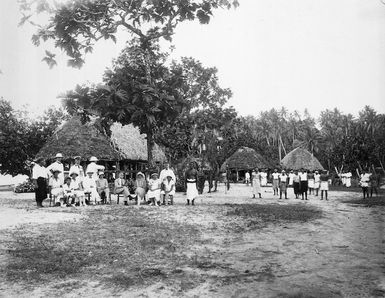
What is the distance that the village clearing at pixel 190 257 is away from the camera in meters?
4.43

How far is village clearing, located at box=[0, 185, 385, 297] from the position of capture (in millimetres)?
4430

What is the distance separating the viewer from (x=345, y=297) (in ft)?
13.5

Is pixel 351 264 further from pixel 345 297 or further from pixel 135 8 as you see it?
pixel 135 8

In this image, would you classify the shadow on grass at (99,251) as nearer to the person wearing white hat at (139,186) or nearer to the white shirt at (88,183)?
the person wearing white hat at (139,186)

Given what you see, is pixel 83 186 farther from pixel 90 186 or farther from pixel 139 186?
pixel 139 186

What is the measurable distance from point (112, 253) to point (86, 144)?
17648 mm

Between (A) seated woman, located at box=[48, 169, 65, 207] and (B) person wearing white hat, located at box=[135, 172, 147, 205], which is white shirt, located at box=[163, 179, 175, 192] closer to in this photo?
(B) person wearing white hat, located at box=[135, 172, 147, 205]

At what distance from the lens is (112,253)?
239 inches

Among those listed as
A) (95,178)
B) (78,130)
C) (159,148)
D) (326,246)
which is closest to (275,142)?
(159,148)

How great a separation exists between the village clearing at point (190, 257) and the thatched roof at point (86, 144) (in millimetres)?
12877

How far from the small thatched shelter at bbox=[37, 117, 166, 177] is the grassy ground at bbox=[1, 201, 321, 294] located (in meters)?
13.2

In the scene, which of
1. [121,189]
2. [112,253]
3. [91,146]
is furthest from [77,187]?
[91,146]

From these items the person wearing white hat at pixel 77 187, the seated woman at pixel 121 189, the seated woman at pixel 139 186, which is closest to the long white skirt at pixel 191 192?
the seated woman at pixel 139 186

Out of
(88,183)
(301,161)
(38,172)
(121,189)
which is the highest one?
(301,161)
